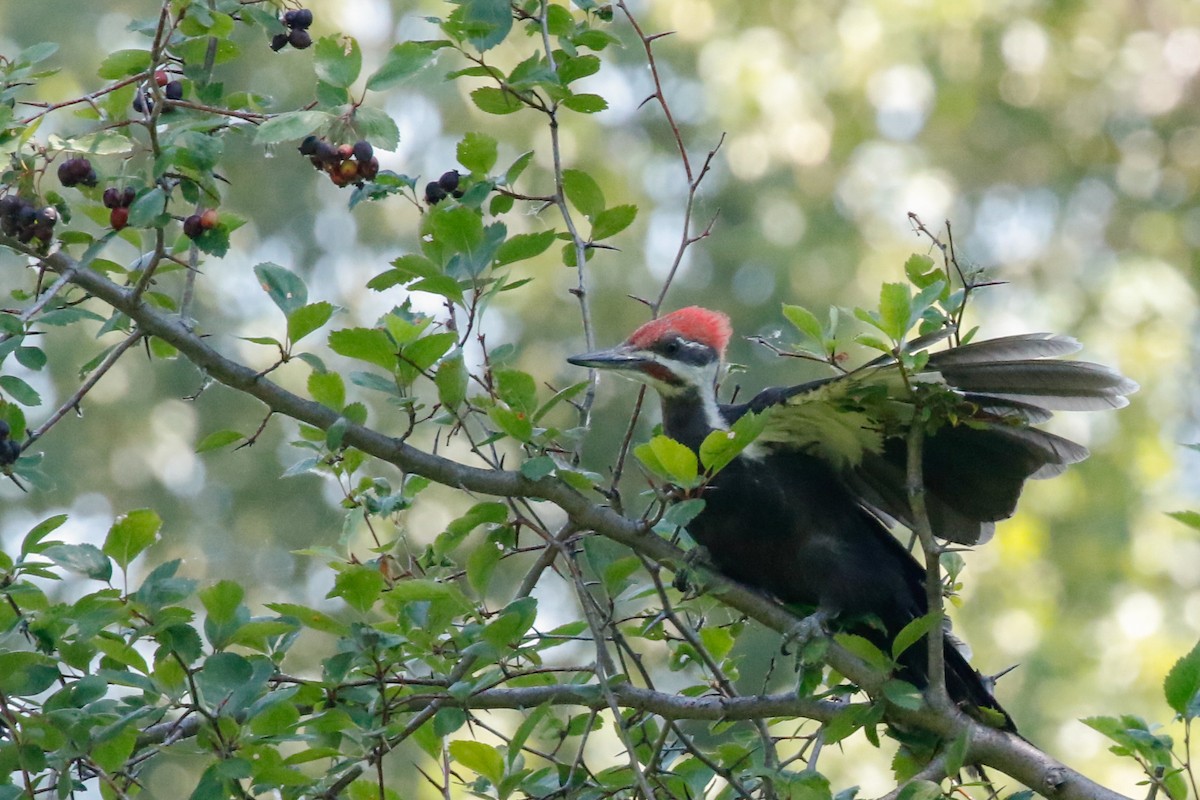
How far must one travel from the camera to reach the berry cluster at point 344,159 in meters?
2.72

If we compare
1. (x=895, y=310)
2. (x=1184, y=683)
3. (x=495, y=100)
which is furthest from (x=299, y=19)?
(x=1184, y=683)

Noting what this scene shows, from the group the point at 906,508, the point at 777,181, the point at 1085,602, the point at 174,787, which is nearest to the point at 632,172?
the point at 777,181

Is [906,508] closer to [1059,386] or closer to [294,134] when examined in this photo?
[1059,386]

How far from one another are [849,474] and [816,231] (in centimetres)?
740

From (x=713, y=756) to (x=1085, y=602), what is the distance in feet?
24.5

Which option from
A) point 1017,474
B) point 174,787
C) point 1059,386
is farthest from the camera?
point 174,787

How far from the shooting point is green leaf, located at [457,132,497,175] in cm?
284

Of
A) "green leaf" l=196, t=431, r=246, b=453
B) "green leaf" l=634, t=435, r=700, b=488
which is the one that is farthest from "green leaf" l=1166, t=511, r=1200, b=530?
"green leaf" l=196, t=431, r=246, b=453

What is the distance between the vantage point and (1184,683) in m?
2.43

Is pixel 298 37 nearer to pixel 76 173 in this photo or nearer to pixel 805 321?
Answer: pixel 76 173

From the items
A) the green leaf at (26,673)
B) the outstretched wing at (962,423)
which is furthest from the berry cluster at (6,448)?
the outstretched wing at (962,423)

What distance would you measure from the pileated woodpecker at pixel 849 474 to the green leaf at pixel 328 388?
1.11 meters

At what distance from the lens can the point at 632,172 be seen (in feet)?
37.1

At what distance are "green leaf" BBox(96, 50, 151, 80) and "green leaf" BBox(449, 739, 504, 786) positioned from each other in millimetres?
1461
